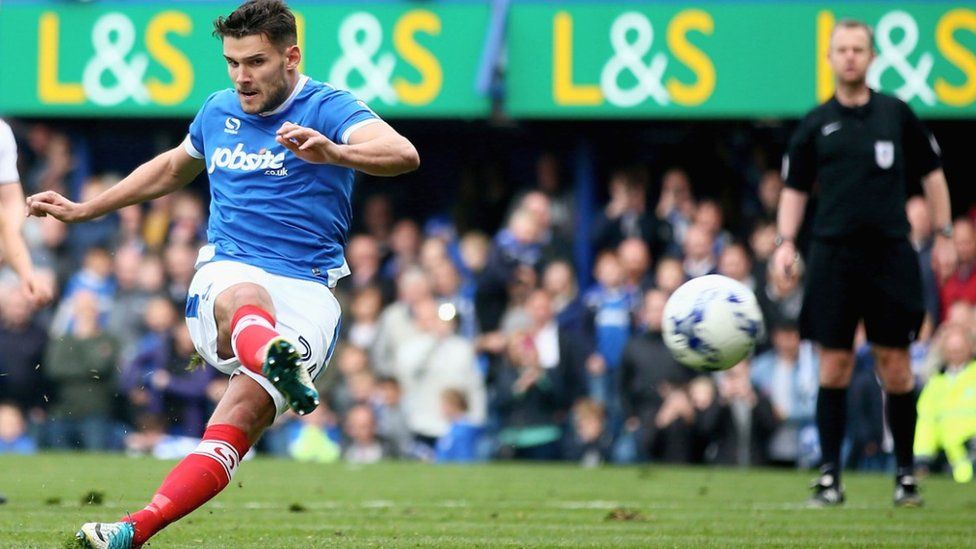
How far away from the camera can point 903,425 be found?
9234 mm

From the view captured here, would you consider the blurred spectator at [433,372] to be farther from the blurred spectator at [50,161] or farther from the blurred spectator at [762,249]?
the blurred spectator at [50,161]

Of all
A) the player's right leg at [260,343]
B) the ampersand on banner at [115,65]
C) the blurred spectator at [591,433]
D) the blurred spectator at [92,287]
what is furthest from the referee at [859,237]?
the blurred spectator at [92,287]

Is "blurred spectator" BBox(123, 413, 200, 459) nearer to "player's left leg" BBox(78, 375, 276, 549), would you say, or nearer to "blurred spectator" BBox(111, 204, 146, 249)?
"blurred spectator" BBox(111, 204, 146, 249)

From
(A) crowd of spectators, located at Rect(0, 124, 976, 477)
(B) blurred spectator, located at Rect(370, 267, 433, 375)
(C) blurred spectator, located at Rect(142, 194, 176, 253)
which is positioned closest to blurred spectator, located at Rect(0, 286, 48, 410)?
(A) crowd of spectators, located at Rect(0, 124, 976, 477)

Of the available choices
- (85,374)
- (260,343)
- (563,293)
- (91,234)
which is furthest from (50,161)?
(260,343)

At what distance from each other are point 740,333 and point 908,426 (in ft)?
6.64

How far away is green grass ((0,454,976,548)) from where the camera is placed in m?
7.14

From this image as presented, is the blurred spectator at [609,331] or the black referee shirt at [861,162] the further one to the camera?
the blurred spectator at [609,331]

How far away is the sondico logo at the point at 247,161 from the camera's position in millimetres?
6367

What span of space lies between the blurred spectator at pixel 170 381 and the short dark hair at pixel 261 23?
29.8 ft

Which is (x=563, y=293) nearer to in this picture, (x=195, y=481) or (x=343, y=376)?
(x=343, y=376)

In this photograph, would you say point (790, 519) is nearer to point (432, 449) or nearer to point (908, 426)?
point (908, 426)

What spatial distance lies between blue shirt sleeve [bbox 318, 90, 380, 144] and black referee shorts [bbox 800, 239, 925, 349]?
3743 millimetres

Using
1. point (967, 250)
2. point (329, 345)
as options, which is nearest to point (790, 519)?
point (329, 345)
